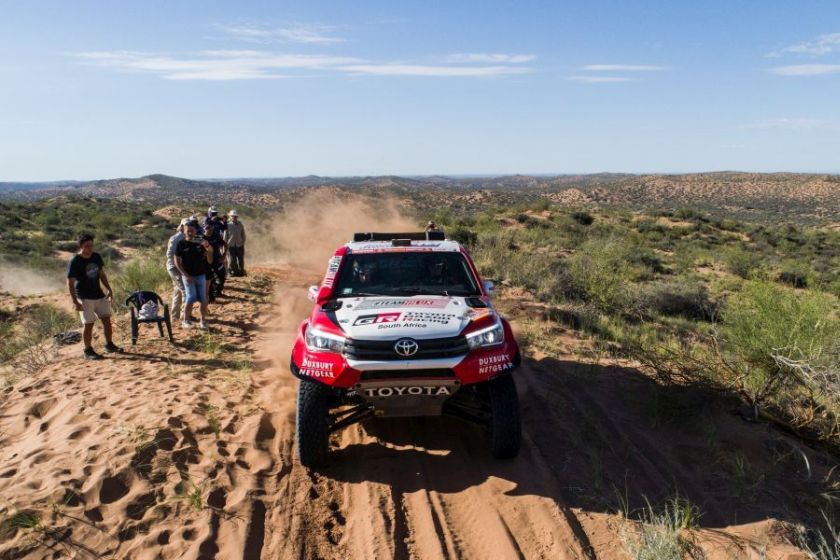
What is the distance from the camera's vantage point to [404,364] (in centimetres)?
412

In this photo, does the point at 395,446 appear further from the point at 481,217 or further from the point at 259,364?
the point at 481,217

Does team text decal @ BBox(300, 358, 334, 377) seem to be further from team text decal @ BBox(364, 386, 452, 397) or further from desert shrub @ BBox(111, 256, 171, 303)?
desert shrub @ BBox(111, 256, 171, 303)

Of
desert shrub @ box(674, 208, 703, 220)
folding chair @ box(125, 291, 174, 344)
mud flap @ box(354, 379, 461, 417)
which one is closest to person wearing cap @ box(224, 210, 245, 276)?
folding chair @ box(125, 291, 174, 344)

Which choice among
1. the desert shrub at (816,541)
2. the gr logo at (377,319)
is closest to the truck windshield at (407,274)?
the gr logo at (377,319)

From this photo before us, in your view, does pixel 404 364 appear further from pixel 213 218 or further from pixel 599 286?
pixel 213 218

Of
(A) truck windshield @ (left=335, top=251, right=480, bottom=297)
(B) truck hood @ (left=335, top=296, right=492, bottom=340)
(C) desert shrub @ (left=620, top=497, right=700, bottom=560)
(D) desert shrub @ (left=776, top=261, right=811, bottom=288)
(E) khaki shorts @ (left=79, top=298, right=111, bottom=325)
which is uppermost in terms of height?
(A) truck windshield @ (left=335, top=251, right=480, bottom=297)

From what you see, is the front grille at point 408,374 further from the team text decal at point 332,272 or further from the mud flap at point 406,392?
the team text decal at point 332,272

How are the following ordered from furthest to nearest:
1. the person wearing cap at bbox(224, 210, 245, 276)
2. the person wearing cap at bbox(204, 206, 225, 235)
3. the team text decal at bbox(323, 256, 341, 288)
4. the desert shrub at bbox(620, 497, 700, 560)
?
the person wearing cap at bbox(224, 210, 245, 276), the person wearing cap at bbox(204, 206, 225, 235), the team text decal at bbox(323, 256, 341, 288), the desert shrub at bbox(620, 497, 700, 560)

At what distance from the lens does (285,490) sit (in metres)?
4.41

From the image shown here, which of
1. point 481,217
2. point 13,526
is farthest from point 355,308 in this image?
point 481,217

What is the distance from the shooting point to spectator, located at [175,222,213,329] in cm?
852

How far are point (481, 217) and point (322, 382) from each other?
2633cm

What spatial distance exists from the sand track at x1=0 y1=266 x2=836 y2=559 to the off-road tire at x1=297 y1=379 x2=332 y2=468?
0.31 meters

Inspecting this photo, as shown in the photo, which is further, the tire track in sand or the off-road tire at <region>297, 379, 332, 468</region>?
the off-road tire at <region>297, 379, 332, 468</region>
